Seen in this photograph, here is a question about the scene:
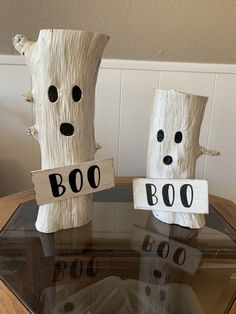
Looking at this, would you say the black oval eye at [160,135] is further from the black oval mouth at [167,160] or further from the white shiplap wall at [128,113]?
the white shiplap wall at [128,113]

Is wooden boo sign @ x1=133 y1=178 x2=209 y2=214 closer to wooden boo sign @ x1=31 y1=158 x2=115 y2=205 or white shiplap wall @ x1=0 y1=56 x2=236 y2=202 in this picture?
wooden boo sign @ x1=31 y1=158 x2=115 y2=205

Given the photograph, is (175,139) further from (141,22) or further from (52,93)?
(141,22)

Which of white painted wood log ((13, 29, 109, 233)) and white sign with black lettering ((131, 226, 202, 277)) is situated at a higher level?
white painted wood log ((13, 29, 109, 233))

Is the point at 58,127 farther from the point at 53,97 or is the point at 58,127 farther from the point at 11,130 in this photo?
the point at 11,130

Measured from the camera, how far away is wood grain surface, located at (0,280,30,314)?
0.35 m

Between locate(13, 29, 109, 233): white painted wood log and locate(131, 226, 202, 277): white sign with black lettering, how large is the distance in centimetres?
13

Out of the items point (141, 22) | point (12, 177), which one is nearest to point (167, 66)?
point (141, 22)

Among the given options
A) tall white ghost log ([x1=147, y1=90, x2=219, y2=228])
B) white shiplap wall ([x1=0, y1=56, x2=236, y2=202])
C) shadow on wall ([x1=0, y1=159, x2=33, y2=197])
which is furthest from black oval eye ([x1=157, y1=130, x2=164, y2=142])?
shadow on wall ([x1=0, y1=159, x2=33, y2=197])

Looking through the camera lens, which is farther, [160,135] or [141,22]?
[141,22]

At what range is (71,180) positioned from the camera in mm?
516

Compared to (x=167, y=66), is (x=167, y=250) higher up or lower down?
lower down

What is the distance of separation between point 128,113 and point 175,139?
37cm

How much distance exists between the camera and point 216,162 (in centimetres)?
98

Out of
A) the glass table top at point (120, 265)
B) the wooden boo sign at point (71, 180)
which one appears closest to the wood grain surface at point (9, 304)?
the glass table top at point (120, 265)
